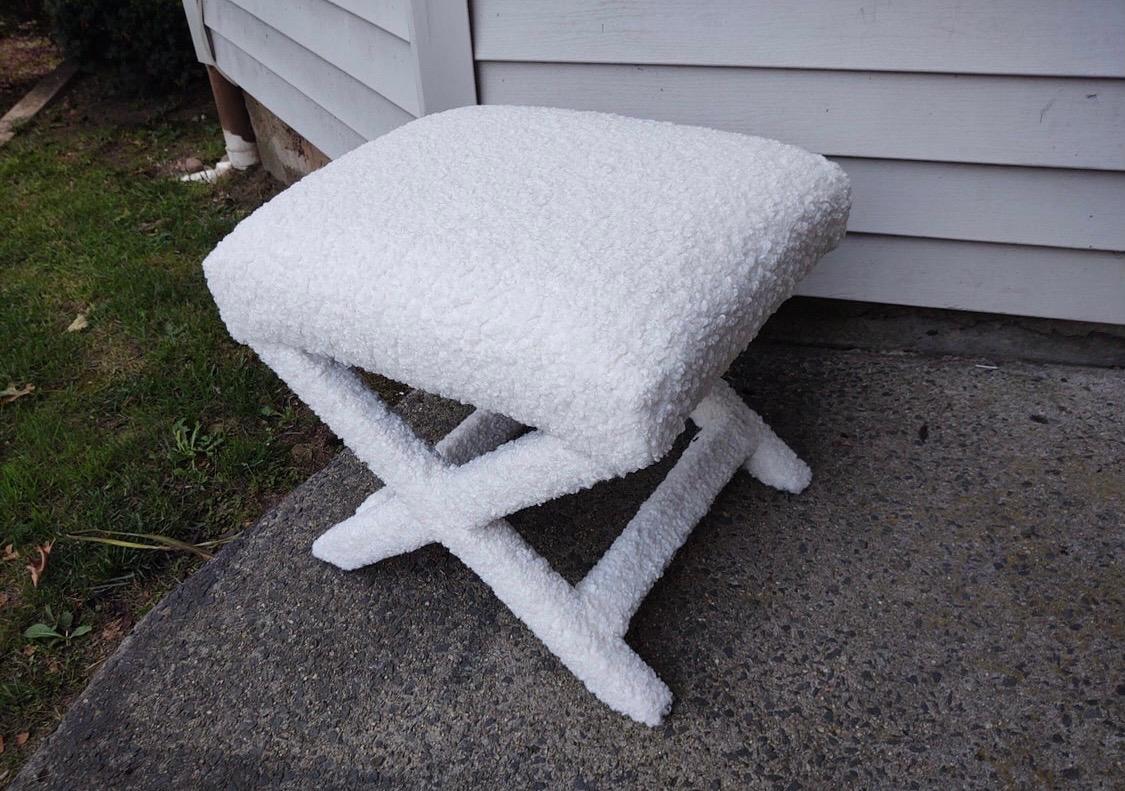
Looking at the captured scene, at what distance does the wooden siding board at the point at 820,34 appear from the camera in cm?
139

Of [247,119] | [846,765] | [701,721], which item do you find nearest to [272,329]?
[701,721]

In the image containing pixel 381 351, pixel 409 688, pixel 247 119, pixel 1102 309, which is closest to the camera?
pixel 381 351

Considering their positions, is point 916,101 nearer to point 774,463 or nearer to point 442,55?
point 774,463

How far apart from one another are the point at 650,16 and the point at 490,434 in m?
0.83

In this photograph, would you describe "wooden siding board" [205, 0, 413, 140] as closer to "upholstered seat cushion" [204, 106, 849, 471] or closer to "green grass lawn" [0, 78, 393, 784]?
"green grass lawn" [0, 78, 393, 784]

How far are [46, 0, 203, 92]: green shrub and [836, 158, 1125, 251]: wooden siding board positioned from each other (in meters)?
3.58

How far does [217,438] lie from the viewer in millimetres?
1922

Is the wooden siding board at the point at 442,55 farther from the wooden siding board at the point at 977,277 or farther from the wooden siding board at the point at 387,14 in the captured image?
the wooden siding board at the point at 977,277

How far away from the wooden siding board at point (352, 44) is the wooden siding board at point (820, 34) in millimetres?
225

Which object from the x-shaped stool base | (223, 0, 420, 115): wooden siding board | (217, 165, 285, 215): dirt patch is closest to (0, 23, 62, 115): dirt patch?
(217, 165, 285, 215): dirt patch

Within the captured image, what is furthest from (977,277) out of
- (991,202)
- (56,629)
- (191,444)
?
(56,629)

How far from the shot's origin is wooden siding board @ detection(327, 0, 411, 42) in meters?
1.68

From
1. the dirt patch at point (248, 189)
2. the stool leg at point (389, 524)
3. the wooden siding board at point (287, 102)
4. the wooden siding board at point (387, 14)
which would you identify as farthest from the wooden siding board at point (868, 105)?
the dirt patch at point (248, 189)

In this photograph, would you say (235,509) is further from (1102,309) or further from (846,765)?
(1102,309)
